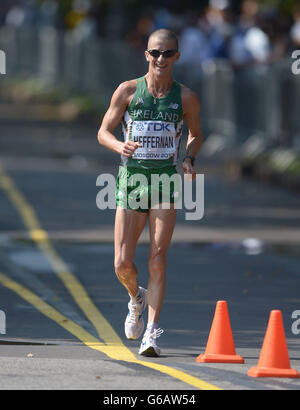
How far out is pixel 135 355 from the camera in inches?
380

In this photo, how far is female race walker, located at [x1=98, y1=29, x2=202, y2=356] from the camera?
9.80 metres

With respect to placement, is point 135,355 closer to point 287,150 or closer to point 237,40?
point 287,150

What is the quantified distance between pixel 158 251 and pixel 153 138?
0.75 metres

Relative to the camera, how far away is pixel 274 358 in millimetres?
8906

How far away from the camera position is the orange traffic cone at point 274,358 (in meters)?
8.85

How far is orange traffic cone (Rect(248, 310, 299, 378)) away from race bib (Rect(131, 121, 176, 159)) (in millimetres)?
1473

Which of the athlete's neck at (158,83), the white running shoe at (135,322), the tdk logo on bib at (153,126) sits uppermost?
the athlete's neck at (158,83)

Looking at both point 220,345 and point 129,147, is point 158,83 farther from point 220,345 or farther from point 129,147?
point 220,345

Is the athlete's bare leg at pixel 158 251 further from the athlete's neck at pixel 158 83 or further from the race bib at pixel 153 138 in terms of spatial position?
the athlete's neck at pixel 158 83

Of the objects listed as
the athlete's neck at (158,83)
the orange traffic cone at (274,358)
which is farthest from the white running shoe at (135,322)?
the athlete's neck at (158,83)

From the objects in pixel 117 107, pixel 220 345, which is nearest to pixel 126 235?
pixel 117 107
